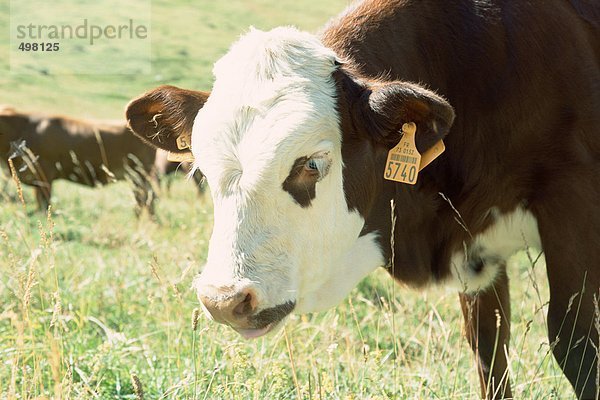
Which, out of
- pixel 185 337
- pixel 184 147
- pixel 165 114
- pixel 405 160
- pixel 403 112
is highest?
pixel 403 112

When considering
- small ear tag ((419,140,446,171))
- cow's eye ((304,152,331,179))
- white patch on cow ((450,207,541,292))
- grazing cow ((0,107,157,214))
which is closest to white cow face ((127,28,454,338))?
cow's eye ((304,152,331,179))

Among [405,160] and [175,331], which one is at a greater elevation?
[405,160]

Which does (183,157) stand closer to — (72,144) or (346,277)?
(346,277)

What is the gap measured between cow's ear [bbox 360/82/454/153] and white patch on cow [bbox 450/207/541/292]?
704 millimetres

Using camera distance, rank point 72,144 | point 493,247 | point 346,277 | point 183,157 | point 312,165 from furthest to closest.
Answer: point 72,144 → point 493,247 → point 183,157 → point 346,277 → point 312,165

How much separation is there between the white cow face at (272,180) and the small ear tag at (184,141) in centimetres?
7

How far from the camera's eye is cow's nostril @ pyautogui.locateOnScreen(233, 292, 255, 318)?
9.88 feet

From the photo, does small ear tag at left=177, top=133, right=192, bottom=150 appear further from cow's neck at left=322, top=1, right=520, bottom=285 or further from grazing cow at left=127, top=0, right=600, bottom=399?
cow's neck at left=322, top=1, right=520, bottom=285

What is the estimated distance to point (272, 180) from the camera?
10.2ft

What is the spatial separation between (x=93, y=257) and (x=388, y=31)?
4.34 m

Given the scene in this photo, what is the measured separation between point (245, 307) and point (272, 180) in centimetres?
46

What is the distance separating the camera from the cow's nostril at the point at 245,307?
9.88 ft

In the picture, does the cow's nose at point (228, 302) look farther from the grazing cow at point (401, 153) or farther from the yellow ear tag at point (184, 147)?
the yellow ear tag at point (184, 147)

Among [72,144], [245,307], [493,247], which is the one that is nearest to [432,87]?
[493,247]
